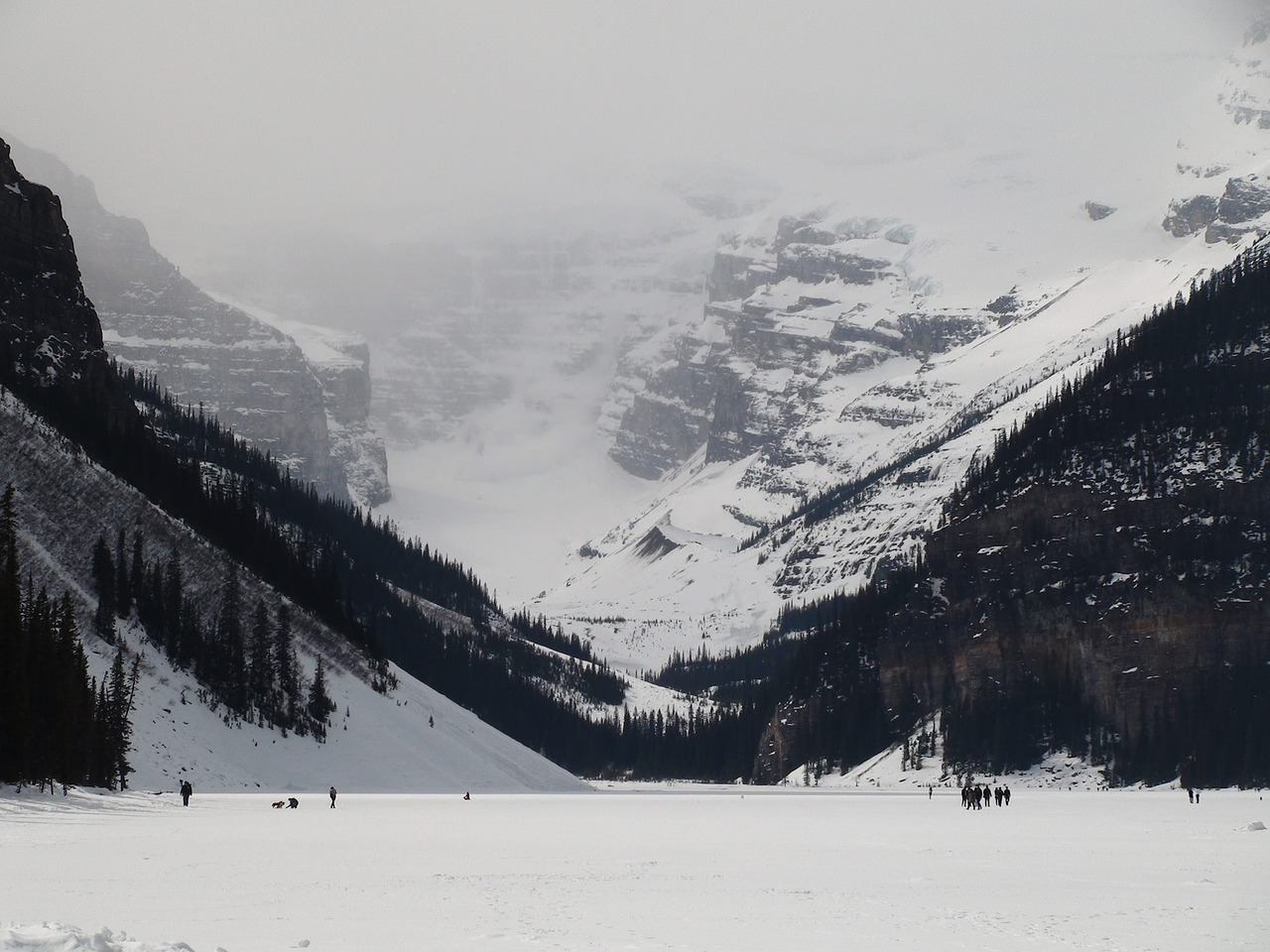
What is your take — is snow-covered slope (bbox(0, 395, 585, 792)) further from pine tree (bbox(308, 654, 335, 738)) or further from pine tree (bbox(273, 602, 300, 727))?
pine tree (bbox(273, 602, 300, 727))

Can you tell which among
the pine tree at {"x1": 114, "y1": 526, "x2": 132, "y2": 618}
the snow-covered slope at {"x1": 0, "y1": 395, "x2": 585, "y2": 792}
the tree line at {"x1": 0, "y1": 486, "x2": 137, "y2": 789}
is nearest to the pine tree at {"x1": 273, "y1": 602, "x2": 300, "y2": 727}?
the snow-covered slope at {"x1": 0, "y1": 395, "x2": 585, "y2": 792}

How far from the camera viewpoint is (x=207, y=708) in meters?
131

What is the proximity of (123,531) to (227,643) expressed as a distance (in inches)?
529

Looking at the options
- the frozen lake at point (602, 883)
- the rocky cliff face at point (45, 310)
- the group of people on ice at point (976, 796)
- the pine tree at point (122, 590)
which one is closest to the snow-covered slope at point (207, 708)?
the pine tree at point (122, 590)

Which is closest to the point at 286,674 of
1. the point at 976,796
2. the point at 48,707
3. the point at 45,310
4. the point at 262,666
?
the point at 262,666

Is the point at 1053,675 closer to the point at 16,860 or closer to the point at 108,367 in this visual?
the point at 108,367

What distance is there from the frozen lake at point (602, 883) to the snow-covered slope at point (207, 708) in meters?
36.3

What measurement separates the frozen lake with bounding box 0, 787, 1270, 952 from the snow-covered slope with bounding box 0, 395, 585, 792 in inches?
1430

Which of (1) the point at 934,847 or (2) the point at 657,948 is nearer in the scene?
(2) the point at 657,948

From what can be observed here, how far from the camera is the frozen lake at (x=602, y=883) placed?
130ft

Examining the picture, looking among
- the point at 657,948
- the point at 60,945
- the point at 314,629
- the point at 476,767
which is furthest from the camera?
the point at 314,629

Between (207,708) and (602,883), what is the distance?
85444 mm

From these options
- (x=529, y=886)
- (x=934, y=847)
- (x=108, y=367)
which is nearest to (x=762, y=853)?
(x=934, y=847)

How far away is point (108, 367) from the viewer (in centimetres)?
16750
